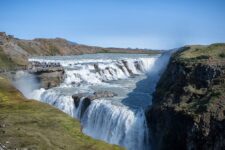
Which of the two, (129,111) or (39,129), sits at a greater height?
(39,129)

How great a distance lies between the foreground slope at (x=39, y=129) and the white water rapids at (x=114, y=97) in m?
7.12

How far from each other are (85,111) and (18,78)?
22.5 meters

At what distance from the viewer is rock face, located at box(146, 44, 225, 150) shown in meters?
28.2

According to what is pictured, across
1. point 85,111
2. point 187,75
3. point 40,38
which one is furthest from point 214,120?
point 40,38

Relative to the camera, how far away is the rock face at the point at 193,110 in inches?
1109

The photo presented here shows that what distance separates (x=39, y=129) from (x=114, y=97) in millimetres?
20412

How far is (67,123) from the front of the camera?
30109mm

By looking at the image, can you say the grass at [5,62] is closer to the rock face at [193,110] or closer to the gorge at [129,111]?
the gorge at [129,111]

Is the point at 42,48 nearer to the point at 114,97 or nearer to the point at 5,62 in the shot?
the point at 5,62

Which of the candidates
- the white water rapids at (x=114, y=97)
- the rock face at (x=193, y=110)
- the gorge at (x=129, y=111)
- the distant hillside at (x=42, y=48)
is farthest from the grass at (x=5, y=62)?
the rock face at (x=193, y=110)

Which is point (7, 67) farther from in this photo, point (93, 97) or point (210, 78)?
point (210, 78)

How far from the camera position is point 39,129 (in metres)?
27.8

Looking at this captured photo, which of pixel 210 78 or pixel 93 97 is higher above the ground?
pixel 210 78

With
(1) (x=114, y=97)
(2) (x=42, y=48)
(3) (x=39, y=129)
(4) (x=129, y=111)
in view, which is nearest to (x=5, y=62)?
(1) (x=114, y=97)
